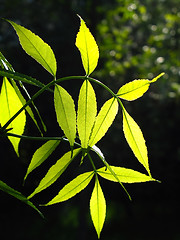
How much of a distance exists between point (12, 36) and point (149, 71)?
2375 millimetres

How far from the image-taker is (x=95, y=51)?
33cm

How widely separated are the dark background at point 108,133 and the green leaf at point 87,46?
13.5 feet

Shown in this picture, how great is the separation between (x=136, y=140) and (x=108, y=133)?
18.4 feet

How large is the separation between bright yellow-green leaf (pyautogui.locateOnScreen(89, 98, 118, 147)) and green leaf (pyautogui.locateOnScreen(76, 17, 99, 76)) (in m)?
0.04

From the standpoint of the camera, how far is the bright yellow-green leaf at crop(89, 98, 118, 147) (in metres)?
0.34

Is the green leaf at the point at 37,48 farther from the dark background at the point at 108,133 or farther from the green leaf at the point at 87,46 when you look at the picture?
the dark background at the point at 108,133

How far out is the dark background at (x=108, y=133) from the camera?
523 cm

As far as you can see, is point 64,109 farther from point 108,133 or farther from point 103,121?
point 108,133

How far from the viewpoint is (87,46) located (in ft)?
1.07

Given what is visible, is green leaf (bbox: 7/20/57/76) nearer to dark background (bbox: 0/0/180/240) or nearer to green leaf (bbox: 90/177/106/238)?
green leaf (bbox: 90/177/106/238)

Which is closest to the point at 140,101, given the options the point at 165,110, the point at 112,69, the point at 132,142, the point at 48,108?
the point at 165,110

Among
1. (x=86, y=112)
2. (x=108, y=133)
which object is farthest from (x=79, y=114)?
(x=108, y=133)

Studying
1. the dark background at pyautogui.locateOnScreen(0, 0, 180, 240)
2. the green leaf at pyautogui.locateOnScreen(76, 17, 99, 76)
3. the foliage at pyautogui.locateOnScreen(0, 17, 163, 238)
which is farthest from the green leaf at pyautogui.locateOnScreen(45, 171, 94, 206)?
the dark background at pyautogui.locateOnScreen(0, 0, 180, 240)

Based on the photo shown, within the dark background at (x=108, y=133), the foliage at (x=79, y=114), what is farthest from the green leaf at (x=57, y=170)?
the dark background at (x=108, y=133)
